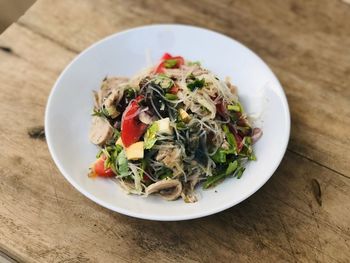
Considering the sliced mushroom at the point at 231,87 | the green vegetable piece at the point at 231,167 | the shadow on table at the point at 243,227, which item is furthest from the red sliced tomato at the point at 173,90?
the shadow on table at the point at 243,227

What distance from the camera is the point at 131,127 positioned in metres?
1.59

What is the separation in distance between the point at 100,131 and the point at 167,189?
371 millimetres

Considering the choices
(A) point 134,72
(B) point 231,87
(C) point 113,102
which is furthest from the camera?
(A) point 134,72

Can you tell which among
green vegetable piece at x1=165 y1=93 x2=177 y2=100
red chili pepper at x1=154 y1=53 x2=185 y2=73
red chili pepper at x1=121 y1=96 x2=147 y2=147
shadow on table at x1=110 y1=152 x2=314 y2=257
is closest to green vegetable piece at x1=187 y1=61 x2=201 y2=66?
red chili pepper at x1=154 y1=53 x2=185 y2=73

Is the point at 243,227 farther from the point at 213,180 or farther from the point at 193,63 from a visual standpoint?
the point at 193,63

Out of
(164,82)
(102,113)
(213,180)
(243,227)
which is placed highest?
(164,82)

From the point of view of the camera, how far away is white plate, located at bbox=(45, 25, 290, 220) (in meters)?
1.49

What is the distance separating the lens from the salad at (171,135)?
61.7 inches

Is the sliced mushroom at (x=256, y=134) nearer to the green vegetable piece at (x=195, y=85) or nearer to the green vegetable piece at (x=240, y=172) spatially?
the green vegetable piece at (x=240, y=172)

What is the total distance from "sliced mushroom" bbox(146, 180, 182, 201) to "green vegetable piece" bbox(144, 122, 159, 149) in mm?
142

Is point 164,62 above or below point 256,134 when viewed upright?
above

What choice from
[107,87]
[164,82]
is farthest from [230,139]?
[107,87]

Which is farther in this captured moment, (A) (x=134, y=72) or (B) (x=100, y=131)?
(A) (x=134, y=72)

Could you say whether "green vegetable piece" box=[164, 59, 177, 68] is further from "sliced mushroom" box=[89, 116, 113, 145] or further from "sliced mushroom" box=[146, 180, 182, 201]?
"sliced mushroom" box=[146, 180, 182, 201]
